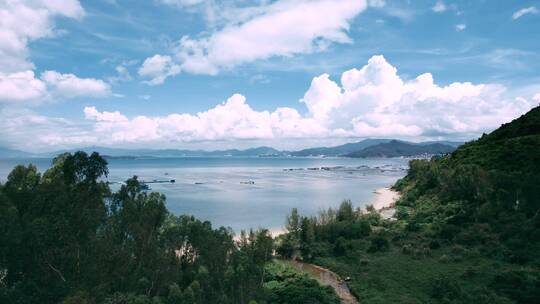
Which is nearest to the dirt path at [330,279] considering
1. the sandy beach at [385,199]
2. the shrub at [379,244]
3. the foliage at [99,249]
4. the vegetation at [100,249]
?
the shrub at [379,244]

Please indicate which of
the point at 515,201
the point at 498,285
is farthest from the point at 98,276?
the point at 515,201

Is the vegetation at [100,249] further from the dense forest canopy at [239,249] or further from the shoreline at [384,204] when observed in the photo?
the shoreline at [384,204]

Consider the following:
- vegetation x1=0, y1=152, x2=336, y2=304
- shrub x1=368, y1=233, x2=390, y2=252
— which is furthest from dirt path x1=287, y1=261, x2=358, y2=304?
vegetation x1=0, y1=152, x2=336, y2=304

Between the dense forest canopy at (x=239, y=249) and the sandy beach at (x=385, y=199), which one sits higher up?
the dense forest canopy at (x=239, y=249)

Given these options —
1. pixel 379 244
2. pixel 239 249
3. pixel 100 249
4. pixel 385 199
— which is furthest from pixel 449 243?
pixel 385 199

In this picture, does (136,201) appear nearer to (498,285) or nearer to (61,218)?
(61,218)

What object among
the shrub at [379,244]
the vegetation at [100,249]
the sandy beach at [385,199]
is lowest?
the sandy beach at [385,199]
